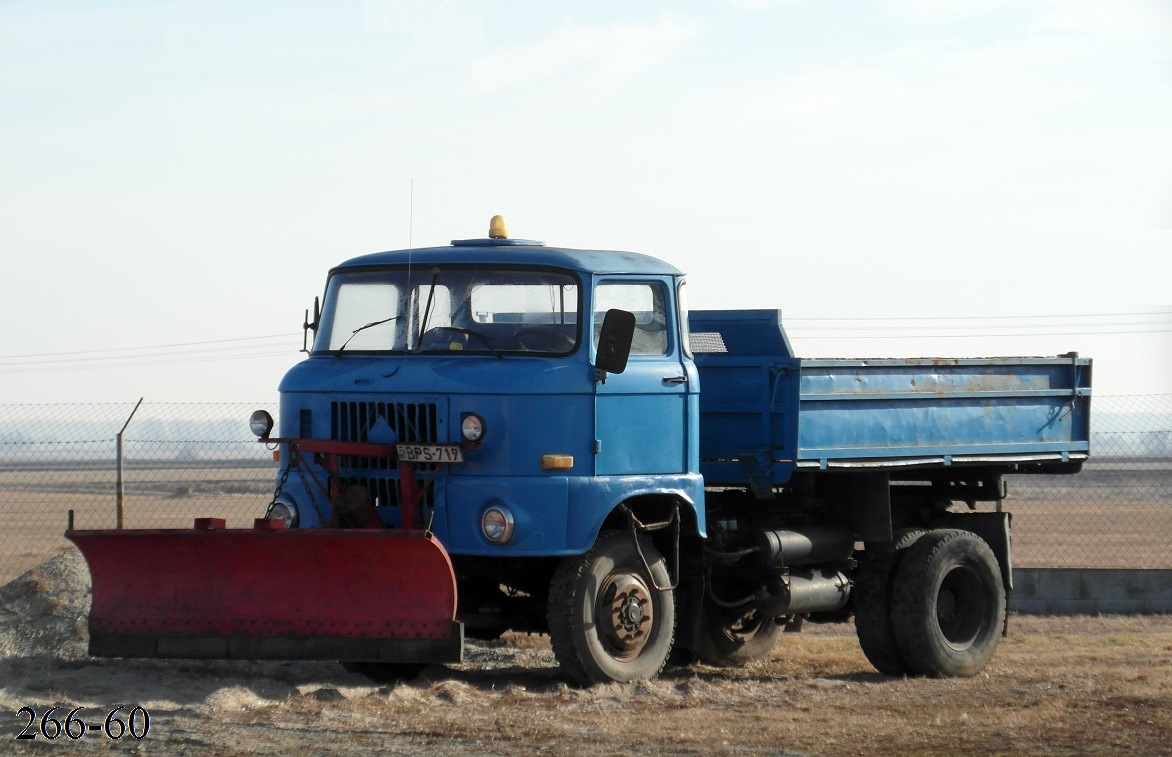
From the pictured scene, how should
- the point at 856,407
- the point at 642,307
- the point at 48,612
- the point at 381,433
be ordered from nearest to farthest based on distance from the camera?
the point at 381,433 → the point at 642,307 → the point at 856,407 → the point at 48,612

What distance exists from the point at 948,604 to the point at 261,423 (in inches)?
220

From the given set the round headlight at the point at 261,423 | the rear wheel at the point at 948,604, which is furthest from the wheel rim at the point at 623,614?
the rear wheel at the point at 948,604

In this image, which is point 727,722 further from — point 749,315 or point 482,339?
point 749,315

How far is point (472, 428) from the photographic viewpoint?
890 cm

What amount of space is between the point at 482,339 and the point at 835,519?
3.60 m

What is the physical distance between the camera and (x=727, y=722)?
8297mm

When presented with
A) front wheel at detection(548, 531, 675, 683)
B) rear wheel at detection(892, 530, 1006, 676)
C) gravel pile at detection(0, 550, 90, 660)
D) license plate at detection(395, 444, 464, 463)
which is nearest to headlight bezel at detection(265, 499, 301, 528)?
license plate at detection(395, 444, 464, 463)

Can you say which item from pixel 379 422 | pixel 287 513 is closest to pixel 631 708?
pixel 379 422

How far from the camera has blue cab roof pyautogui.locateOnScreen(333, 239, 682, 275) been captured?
9578 mm

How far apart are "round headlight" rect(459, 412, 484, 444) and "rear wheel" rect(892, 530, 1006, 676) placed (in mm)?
4012

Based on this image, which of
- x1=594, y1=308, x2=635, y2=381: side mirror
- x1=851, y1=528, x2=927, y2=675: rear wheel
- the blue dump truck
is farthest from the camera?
x1=851, y1=528, x2=927, y2=675: rear wheel

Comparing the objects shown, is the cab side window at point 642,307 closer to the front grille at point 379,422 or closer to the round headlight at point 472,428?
the round headlight at point 472,428

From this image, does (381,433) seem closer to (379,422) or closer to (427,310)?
(379,422)

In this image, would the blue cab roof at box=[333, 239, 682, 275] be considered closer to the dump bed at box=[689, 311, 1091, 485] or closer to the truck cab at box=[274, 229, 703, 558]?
the truck cab at box=[274, 229, 703, 558]
